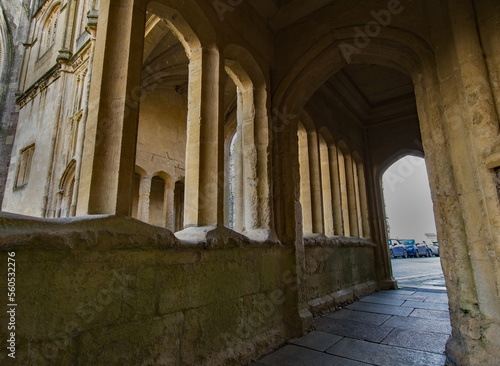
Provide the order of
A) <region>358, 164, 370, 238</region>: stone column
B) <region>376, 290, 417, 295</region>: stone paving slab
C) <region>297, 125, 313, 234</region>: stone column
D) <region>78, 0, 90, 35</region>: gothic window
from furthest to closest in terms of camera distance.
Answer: <region>78, 0, 90, 35</region>: gothic window, <region>358, 164, 370, 238</region>: stone column, <region>376, 290, 417, 295</region>: stone paving slab, <region>297, 125, 313, 234</region>: stone column

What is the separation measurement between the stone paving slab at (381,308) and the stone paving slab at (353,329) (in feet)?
2.27

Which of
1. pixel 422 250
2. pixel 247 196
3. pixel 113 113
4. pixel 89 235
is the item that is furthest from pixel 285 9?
pixel 422 250

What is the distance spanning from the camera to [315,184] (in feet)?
15.3

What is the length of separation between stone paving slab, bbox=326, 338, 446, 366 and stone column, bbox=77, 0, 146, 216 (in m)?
2.03

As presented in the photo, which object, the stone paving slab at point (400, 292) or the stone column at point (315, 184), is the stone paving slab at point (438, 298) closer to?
the stone paving slab at point (400, 292)

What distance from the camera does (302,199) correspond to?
4.57 meters

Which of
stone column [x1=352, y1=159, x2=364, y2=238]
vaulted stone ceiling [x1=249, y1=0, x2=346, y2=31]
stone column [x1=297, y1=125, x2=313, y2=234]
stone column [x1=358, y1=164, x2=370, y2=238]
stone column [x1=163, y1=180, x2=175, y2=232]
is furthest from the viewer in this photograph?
stone column [x1=163, y1=180, x2=175, y2=232]

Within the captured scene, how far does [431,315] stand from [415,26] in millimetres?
3206

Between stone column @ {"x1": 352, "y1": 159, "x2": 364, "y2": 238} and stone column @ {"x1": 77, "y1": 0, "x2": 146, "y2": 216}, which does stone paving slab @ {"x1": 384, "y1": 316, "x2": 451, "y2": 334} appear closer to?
stone column @ {"x1": 352, "y1": 159, "x2": 364, "y2": 238}

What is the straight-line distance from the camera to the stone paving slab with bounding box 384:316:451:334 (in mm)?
2875

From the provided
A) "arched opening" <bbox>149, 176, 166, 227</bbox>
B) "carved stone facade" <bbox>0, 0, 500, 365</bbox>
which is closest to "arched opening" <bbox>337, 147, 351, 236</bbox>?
"carved stone facade" <bbox>0, 0, 500, 365</bbox>

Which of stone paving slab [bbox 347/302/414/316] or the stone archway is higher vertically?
the stone archway

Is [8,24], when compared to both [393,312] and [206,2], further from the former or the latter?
[393,312]

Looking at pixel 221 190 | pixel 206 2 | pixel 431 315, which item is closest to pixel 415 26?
pixel 206 2
